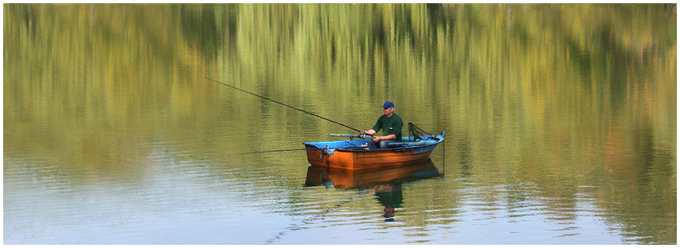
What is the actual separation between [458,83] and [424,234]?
19492mm

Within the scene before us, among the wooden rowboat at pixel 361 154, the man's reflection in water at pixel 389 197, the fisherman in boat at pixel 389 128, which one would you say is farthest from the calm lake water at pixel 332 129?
the fisherman in boat at pixel 389 128

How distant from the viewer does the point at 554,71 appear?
1388 inches

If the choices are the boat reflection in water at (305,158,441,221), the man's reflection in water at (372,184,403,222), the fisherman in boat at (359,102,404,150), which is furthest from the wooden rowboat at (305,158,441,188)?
the fisherman in boat at (359,102,404,150)

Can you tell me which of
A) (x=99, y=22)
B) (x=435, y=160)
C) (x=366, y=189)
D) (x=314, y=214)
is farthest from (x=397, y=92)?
(x=99, y=22)

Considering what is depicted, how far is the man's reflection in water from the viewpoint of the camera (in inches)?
543

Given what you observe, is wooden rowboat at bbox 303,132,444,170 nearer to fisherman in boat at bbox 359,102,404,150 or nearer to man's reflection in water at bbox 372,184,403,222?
fisherman in boat at bbox 359,102,404,150

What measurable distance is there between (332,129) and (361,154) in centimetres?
483

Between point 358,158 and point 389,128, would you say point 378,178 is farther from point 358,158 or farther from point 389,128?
point 389,128

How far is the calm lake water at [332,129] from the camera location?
1319cm

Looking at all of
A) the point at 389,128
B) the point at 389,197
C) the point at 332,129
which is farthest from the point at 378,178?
the point at 332,129

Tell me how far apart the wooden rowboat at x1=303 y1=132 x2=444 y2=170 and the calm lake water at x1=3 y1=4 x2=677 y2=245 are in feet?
0.78

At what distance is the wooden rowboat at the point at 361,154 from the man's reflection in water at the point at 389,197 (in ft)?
3.05

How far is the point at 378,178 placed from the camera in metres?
16.3

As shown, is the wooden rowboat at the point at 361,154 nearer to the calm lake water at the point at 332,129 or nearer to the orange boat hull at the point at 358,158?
the orange boat hull at the point at 358,158
